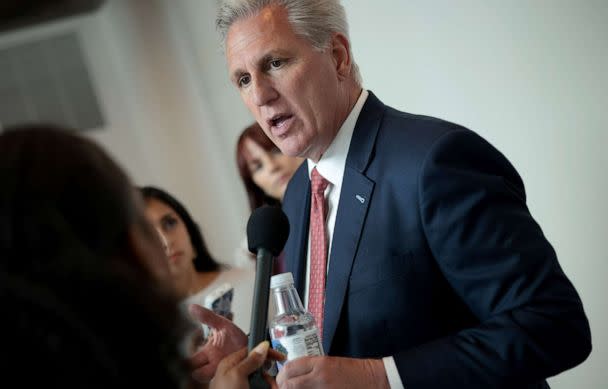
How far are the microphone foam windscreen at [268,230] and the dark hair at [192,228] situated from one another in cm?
172

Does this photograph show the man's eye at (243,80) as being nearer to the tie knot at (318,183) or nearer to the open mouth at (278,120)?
the open mouth at (278,120)

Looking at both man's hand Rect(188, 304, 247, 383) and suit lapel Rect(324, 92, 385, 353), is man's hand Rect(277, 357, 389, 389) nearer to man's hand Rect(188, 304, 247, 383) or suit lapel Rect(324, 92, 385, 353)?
suit lapel Rect(324, 92, 385, 353)

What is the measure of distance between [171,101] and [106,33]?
0.63 m

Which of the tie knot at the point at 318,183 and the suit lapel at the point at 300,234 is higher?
the tie knot at the point at 318,183

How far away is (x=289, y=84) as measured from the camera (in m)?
1.55

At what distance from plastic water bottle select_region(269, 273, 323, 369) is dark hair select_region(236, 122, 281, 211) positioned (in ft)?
6.47

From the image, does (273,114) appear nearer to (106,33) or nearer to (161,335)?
(161,335)

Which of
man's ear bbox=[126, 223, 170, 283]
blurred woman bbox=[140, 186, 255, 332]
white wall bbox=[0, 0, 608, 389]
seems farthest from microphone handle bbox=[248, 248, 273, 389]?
blurred woman bbox=[140, 186, 255, 332]

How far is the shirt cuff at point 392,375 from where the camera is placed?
1.21 meters

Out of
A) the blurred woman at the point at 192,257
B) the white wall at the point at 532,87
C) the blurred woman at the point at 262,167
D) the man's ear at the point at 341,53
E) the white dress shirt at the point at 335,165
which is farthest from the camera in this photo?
the blurred woman at the point at 262,167

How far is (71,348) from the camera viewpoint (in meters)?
0.64

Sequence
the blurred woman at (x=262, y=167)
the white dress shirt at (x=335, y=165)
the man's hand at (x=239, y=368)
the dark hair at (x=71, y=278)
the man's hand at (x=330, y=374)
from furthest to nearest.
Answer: the blurred woman at (x=262, y=167) → the white dress shirt at (x=335, y=165) → the man's hand at (x=330, y=374) → the man's hand at (x=239, y=368) → the dark hair at (x=71, y=278)

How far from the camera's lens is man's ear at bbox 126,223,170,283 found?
28.7 inches

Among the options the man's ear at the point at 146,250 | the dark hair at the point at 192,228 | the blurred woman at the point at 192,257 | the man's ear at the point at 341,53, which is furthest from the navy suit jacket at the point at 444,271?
the dark hair at the point at 192,228
